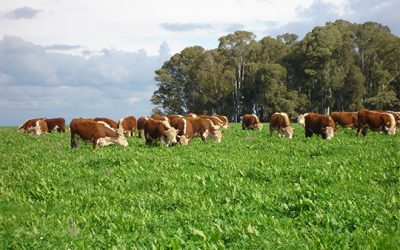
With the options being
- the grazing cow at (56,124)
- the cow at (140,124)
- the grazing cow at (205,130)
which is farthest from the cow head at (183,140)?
the grazing cow at (56,124)

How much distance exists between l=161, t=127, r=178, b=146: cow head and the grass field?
6291mm

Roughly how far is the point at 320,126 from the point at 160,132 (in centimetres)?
958

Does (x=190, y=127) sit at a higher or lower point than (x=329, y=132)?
higher

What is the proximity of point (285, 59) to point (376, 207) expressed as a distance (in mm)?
69438

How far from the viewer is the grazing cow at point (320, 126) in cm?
2494

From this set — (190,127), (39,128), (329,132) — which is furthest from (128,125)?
(329,132)

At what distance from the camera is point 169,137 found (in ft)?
73.9

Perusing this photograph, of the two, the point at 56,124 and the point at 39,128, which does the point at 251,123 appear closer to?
the point at 56,124

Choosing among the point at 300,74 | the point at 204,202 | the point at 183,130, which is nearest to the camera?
the point at 204,202

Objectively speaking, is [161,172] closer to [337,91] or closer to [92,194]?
[92,194]

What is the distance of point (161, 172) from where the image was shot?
Answer: 524 inches

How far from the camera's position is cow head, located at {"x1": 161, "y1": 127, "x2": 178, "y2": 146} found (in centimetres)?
2241

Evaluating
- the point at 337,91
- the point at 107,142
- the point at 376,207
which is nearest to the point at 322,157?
the point at 376,207

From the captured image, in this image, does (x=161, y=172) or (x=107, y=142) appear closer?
(x=161, y=172)
